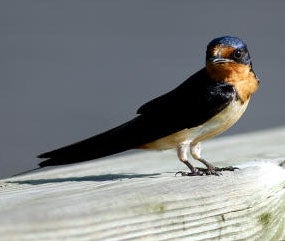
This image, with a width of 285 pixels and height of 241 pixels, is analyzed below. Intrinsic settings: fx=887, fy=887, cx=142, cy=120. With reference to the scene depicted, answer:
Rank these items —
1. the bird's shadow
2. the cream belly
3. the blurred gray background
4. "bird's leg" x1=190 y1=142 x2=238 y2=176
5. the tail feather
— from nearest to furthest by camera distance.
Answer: the bird's shadow, "bird's leg" x1=190 y1=142 x2=238 y2=176, the tail feather, the cream belly, the blurred gray background

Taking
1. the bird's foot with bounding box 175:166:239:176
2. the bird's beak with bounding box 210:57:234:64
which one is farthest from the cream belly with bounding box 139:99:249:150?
the bird's foot with bounding box 175:166:239:176

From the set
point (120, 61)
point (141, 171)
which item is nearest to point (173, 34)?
point (120, 61)

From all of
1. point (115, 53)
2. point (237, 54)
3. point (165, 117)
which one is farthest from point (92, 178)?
point (115, 53)

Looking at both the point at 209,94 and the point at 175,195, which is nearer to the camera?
the point at 175,195

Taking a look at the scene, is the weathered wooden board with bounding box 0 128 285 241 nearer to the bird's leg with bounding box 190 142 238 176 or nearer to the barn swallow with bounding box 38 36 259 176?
the bird's leg with bounding box 190 142 238 176

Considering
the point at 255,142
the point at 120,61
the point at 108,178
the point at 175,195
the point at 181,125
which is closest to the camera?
the point at 175,195

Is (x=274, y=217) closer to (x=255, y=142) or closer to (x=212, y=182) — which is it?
(x=212, y=182)

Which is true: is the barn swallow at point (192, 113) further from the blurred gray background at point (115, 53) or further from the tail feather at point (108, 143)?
the blurred gray background at point (115, 53)

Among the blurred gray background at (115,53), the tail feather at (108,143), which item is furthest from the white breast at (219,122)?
the blurred gray background at (115,53)
